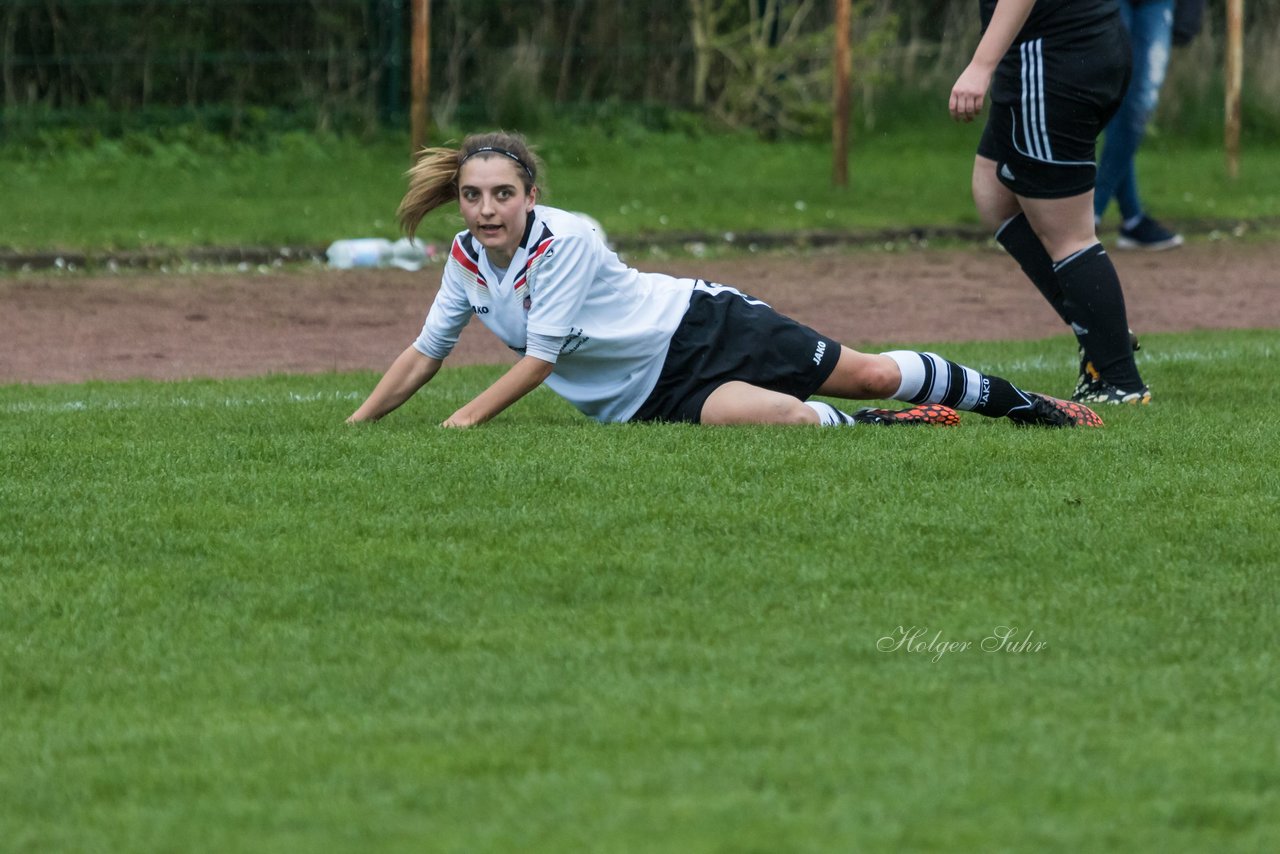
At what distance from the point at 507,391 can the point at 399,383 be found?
Result: 0.43 meters

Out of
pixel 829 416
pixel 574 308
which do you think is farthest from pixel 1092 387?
pixel 574 308

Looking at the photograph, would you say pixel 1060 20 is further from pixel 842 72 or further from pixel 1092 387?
pixel 842 72

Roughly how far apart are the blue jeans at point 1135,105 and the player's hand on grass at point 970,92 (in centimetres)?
472

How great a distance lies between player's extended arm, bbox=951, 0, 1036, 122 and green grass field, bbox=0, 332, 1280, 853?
3.24 ft

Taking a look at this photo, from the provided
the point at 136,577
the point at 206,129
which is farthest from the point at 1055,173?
the point at 206,129

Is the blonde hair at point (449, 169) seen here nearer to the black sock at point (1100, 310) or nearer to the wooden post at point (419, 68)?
the black sock at point (1100, 310)

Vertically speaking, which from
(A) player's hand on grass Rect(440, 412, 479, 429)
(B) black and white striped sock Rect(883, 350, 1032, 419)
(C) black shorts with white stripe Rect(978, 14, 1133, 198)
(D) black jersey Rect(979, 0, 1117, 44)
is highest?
(D) black jersey Rect(979, 0, 1117, 44)

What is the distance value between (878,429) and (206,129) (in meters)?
9.47

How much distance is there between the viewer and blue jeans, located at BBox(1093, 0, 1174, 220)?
10.2 m

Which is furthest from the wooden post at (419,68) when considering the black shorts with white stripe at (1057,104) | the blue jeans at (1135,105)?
the black shorts with white stripe at (1057,104)

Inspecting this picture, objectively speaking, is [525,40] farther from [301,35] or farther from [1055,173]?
[1055,173]

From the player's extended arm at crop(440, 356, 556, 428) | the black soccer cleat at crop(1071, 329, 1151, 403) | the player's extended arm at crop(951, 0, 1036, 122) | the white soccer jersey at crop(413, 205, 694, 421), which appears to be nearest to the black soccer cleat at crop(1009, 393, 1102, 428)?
the black soccer cleat at crop(1071, 329, 1151, 403)

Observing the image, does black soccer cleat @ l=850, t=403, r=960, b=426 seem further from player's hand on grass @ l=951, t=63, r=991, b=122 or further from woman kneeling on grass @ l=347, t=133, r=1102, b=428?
player's hand on grass @ l=951, t=63, r=991, b=122

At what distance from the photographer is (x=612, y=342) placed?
5.42m
